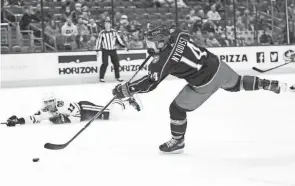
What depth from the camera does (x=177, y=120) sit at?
13.0 ft

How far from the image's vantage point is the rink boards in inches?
451

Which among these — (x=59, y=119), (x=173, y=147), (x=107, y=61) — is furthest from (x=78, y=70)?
(x=173, y=147)

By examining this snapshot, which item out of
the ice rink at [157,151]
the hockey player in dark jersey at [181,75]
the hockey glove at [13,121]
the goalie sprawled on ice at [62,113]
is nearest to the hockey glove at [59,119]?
the goalie sprawled on ice at [62,113]

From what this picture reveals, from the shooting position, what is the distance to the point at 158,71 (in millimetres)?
3686

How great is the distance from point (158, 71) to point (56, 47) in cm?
875

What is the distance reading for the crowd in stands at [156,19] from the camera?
12398 mm

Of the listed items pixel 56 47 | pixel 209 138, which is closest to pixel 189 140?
pixel 209 138

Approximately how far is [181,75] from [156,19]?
32.2 feet

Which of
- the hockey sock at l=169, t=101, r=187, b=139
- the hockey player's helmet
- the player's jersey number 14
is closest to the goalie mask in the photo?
the player's jersey number 14

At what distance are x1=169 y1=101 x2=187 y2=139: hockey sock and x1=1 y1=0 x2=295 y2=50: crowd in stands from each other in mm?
8331

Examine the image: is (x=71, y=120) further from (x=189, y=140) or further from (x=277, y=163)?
(x=277, y=163)

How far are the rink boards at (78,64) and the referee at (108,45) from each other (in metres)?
0.39

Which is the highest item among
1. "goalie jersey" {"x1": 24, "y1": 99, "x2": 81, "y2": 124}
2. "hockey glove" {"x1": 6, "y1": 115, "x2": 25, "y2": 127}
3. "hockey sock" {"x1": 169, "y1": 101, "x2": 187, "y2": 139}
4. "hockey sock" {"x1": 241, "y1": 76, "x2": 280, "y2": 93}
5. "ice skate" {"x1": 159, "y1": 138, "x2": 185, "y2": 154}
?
"hockey sock" {"x1": 241, "y1": 76, "x2": 280, "y2": 93}

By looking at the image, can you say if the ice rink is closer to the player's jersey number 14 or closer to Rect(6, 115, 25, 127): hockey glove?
Rect(6, 115, 25, 127): hockey glove
